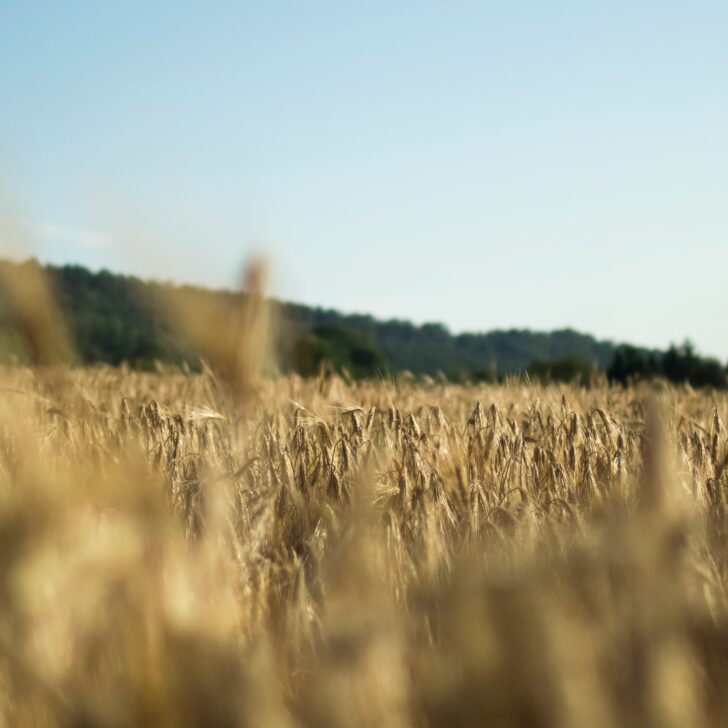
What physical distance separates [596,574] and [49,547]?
62cm

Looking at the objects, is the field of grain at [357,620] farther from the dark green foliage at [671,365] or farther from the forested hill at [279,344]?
the dark green foliage at [671,365]

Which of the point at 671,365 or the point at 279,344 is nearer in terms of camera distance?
the point at 279,344

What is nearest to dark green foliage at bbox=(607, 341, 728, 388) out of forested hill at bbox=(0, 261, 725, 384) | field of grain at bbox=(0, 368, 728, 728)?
forested hill at bbox=(0, 261, 725, 384)

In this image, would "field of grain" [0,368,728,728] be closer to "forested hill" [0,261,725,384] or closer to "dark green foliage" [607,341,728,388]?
"forested hill" [0,261,725,384]

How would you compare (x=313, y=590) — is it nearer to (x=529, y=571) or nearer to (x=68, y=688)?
(x=68, y=688)

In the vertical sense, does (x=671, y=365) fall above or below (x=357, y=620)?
above

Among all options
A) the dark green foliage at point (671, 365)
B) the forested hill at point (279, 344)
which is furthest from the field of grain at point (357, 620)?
the dark green foliage at point (671, 365)

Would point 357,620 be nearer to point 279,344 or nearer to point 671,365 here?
point 279,344

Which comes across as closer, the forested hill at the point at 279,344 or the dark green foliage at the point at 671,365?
the forested hill at the point at 279,344

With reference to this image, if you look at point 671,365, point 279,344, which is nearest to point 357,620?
point 279,344

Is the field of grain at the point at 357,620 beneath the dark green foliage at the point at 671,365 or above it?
beneath

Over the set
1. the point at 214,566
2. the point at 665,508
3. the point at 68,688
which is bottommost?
the point at 68,688

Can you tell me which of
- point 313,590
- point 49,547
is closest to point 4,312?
point 313,590

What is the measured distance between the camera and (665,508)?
90 cm
